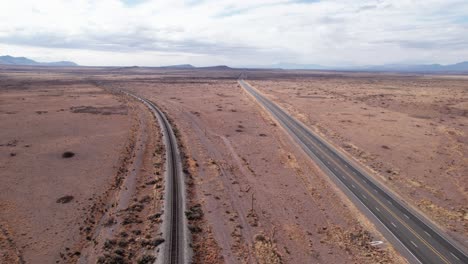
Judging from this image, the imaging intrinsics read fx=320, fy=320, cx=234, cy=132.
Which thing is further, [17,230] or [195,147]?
[195,147]

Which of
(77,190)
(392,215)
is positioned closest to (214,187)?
(77,190)

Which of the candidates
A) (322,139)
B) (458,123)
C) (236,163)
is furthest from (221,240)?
(458,123)

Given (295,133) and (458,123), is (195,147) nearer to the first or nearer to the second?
(295,133)

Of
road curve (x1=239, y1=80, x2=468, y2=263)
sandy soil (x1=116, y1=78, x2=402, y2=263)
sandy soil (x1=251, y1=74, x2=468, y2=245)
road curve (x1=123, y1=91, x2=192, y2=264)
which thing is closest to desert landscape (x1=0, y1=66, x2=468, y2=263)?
sandy soil (x1=116, y1=78, x2=402, y2=263)

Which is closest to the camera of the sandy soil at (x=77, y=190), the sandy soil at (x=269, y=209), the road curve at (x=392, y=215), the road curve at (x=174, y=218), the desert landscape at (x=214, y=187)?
the road curve at (x=174, y=218)

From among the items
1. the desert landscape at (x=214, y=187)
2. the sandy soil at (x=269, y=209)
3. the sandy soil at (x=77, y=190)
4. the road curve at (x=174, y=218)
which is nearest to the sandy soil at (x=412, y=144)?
the desert landscape at (x=214, y=187)

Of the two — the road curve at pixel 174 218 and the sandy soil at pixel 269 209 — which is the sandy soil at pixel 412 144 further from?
the road curve at pixel 174 218
